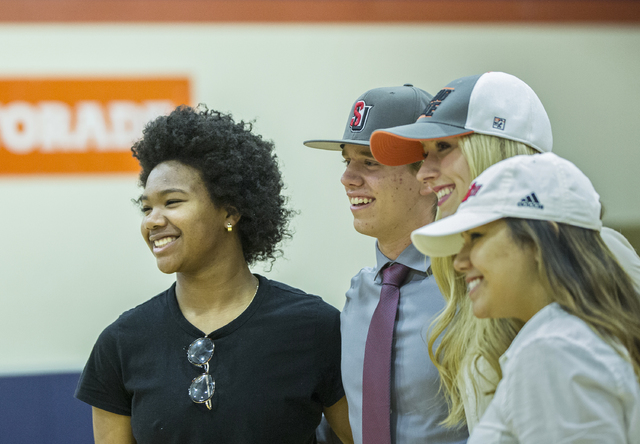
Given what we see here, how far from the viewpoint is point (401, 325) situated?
1.50m

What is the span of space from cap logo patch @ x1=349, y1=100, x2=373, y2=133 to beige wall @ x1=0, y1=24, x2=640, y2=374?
2.28 ft

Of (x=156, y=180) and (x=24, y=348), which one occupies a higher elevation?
(x=156, y=180)

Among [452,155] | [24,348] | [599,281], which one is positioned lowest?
[24,348]

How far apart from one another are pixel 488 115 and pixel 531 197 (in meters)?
0.36

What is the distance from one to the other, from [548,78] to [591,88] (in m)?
0.18

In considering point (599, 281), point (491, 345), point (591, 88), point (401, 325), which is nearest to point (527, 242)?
point (599, 281)

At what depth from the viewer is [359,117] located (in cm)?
166

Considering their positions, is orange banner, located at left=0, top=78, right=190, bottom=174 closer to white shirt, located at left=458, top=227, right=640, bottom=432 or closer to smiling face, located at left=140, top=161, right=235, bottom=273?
smiling face, located at left=140, top=161, right=235, bottom=273

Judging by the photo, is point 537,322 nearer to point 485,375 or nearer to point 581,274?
point 581,274

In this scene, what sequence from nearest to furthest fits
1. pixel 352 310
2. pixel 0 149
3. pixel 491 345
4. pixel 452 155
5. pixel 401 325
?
pixel 491 345
pixel 452 155
pixel 401 325
pixel 352 310
pixel 0 149

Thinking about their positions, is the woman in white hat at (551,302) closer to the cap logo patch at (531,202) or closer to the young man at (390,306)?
the cap logo patch at (531,202)

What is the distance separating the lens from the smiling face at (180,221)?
164 centimetres

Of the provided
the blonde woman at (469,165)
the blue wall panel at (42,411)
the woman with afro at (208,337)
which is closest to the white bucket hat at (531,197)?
the blonde woman at (469,165)

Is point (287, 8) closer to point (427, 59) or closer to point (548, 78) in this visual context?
point (427, 59)
